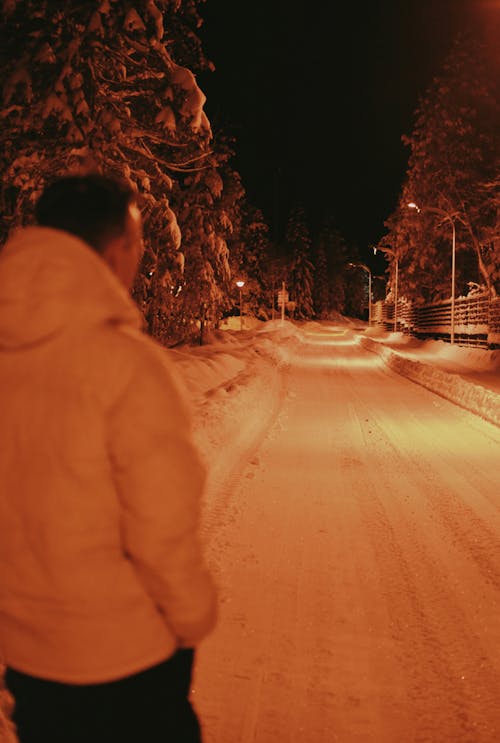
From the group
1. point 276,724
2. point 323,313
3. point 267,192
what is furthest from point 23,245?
point 267,192

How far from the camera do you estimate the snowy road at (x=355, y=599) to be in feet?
11.7

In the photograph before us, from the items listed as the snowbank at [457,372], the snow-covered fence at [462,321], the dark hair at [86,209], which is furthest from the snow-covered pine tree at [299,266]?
the dark hair at [86,209]

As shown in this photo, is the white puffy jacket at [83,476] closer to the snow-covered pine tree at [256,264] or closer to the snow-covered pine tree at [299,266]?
the snow-covered pine tree at [256,264]

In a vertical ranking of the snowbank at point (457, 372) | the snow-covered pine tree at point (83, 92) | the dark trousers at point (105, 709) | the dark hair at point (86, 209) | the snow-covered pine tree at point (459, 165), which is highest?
the snow-covered pine tree at point (459, 165)

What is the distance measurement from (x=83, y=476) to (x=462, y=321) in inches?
1617

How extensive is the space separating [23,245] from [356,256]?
142478 mm

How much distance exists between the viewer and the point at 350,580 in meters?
5.38

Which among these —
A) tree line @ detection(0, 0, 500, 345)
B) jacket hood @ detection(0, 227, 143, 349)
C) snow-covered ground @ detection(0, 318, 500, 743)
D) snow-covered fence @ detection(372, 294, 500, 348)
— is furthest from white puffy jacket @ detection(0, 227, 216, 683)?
snow-covered fence @ detection(372, 294, 500, 348)

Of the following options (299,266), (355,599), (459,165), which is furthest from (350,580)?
(299,266)

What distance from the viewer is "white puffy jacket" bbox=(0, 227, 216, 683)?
1601mm

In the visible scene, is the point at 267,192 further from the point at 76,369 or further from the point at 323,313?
the point at 76,369

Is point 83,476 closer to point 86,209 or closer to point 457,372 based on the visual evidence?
point 86,209

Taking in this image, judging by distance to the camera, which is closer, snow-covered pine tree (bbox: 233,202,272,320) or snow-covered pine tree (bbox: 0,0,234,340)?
snow-covered pine tree (bbox: 0,0,234,340)

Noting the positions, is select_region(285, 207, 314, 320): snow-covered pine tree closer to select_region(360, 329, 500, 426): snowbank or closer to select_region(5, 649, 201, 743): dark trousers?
select_region(360, 329, 500, 426): snowbank
